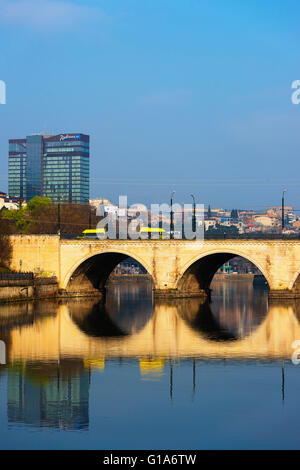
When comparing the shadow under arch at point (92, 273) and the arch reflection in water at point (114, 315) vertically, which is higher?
the shadow under arch at point (92, 273)

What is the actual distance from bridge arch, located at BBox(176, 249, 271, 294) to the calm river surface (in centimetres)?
1165

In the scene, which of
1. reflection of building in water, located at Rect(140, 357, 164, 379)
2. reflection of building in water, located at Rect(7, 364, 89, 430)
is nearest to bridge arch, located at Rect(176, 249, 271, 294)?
reflection of building in water, located at Rect(140, 357, 164, 379)

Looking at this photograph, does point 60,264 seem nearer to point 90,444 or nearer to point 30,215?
point 30,215

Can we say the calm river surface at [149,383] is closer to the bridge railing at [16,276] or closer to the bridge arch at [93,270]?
the bridge railing at [16,276]

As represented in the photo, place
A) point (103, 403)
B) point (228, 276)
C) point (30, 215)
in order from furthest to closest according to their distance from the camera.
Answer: point (228, 276) → point (30, 215) → point (103, 403)

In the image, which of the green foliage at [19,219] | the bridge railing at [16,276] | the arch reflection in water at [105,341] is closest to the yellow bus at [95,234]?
the arch reflection in water at [105,341]

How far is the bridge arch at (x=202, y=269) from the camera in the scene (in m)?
64.2

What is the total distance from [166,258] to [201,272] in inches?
247

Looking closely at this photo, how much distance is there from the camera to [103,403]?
2688cm

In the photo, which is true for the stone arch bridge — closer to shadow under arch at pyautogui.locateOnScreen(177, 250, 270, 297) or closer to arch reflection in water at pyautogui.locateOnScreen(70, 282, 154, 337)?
shadow under arch at pyautogui.locateOnScreen(177, 250, 270, 297)

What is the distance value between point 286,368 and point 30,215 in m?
66.1

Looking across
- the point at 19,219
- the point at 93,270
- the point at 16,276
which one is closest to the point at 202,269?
the point at 93,270

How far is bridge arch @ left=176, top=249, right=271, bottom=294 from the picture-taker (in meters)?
64.2
